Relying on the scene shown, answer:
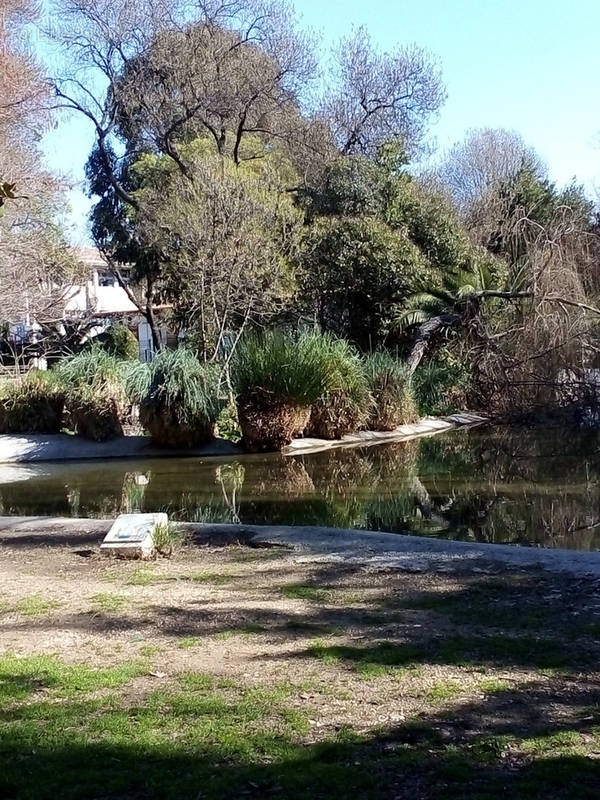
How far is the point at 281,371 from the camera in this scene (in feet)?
59.2

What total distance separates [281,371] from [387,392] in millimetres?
3374

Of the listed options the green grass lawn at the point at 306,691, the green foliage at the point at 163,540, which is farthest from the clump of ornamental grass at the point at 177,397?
the green grass lawn at the point at 306,691

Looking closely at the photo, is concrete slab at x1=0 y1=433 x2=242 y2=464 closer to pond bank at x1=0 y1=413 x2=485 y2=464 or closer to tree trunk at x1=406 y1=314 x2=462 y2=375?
pond bank at x1=0 y1=413 x2=485 y2=464

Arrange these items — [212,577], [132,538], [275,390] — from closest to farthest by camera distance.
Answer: [212,577] < [132,538] < [275,390]

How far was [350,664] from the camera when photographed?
489cm

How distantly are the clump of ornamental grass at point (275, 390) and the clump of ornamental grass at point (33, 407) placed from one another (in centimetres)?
374

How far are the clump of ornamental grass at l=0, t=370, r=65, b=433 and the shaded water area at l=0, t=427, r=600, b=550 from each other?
7.48ft

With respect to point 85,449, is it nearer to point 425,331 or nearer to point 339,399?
point 339,399

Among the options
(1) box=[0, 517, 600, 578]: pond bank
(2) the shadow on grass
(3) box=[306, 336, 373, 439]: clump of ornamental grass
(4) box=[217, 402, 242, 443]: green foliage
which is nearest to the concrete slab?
(4) box=[217, 402, 242, 443]: green foliage

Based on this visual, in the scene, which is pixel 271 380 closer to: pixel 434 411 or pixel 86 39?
pixel 434 411

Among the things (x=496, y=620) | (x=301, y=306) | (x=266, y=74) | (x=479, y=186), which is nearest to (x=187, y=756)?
(x=496, y=620)

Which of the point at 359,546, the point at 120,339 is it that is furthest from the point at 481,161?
the point at 359,546

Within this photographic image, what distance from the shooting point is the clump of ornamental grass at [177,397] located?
58.3ft

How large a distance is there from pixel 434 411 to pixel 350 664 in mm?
18459
